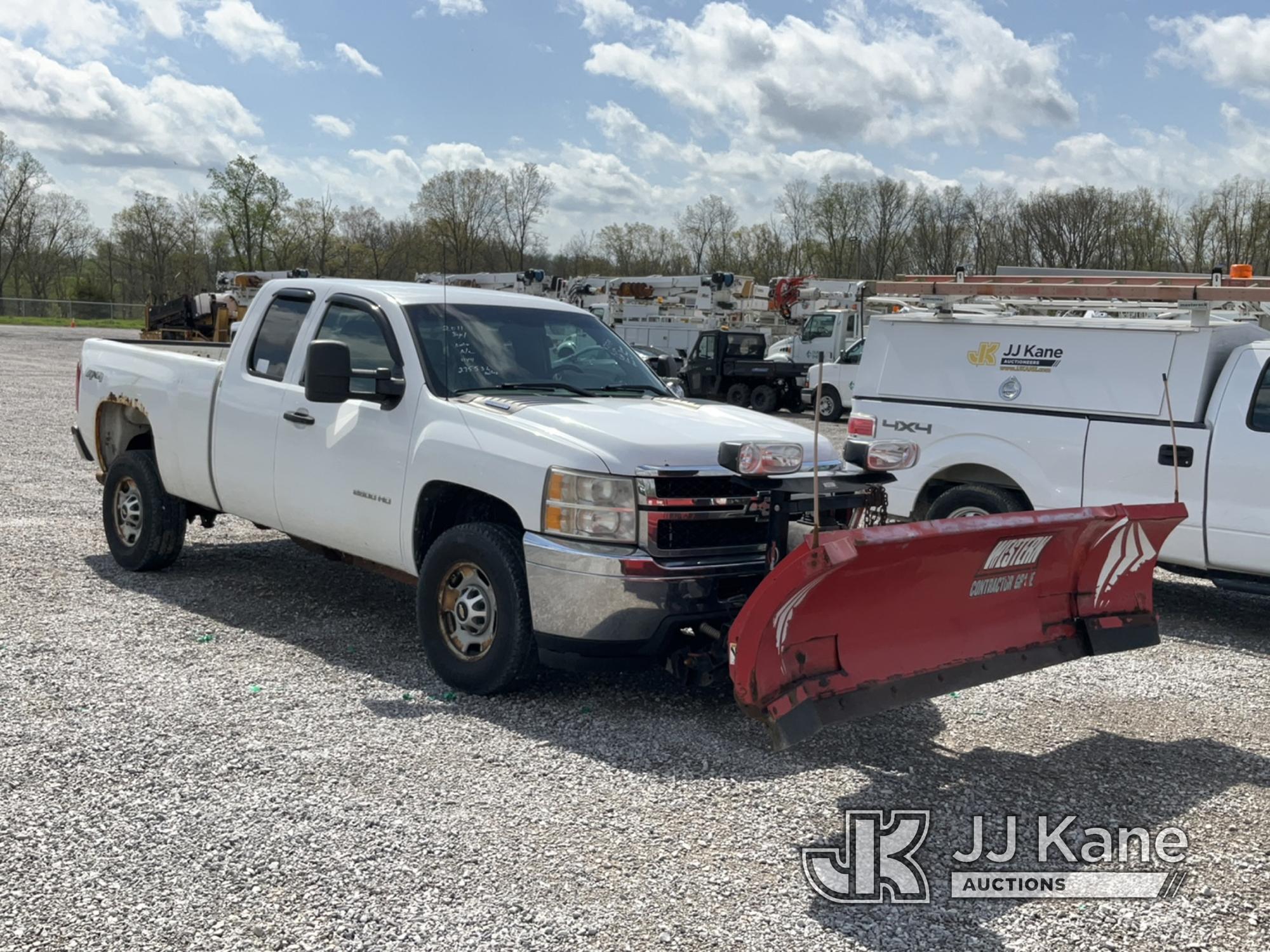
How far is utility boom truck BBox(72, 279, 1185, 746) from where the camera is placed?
4488 millimetres

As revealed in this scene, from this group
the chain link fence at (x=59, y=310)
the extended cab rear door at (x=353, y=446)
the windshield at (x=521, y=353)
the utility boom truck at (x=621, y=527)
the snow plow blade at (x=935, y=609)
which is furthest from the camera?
the chain link fence at (x=59, y=310)

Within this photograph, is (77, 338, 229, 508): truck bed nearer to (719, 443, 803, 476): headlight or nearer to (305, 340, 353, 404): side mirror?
(305, 340, 353, 404): side mirror

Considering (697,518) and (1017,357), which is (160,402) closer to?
(697,518)

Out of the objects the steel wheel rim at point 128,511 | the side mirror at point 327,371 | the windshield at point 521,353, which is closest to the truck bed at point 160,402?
the steel wheel rim at point 128,511

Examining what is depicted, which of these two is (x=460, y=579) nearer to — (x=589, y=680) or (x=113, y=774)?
(x=589, y=680)

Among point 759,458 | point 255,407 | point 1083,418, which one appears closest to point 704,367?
point 1083,418

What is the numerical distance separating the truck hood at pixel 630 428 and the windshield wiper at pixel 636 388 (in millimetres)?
208

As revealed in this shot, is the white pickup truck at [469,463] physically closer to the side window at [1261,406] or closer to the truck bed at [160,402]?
the truck bed at [160,402]

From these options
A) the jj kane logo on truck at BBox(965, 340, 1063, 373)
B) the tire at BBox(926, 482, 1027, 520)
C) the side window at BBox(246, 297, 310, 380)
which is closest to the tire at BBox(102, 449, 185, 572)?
the side window at BBox(246, 297, 310, 380)

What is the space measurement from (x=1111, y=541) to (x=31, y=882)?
15.0 feet

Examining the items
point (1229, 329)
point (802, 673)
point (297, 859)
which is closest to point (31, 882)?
point (297, 859)

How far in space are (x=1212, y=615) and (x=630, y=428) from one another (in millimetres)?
5088

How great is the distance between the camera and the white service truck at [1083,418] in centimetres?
723

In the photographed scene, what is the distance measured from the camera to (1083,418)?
307 inches
